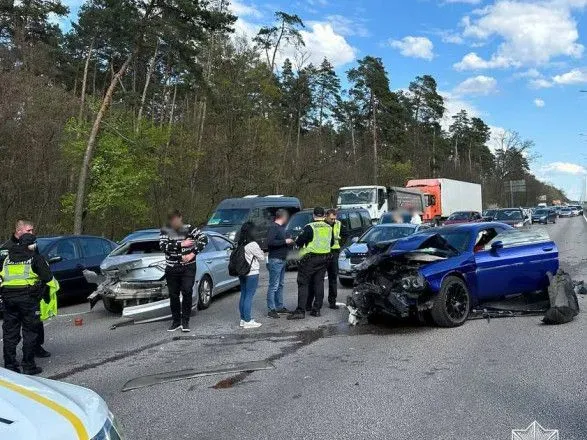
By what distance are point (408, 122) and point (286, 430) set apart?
246 ft

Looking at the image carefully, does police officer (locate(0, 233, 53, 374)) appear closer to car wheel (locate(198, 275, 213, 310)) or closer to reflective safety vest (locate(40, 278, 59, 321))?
reflective safety vest (locate(40, 278, 59, 321))

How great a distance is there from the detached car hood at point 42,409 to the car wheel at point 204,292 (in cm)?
785

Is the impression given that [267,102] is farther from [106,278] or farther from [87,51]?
[106,278]

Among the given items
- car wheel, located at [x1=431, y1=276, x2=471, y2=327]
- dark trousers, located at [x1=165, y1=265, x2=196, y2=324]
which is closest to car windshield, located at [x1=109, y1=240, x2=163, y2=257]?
dark trousers, located at [x1=165, y1=265, x2=196, y2=324]

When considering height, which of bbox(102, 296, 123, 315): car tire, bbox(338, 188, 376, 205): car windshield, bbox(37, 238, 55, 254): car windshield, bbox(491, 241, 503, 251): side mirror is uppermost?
bbox(338, 188, 376, 205): car windshield

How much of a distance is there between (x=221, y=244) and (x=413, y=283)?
17.1ft

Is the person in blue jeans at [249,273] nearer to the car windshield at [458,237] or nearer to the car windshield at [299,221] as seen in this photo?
the car windshield at [458,237]

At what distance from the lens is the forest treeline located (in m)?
23.6

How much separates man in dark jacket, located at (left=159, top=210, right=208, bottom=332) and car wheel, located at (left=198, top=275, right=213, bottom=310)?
1.73 m

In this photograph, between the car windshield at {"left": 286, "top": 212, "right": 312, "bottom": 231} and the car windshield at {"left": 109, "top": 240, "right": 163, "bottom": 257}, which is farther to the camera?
the car windshield at {"left": 286, "top": 212, "right": 312, "bottom": 231}

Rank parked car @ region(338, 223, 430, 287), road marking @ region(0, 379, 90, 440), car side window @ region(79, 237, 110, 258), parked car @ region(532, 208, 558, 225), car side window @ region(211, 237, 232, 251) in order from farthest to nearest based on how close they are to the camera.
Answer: parked car @ region(532, 208, 558, 225)
parked car @ region(338, 223, 430, 287)
car side window @ region(79, 237, 110, 258)
car side window @ region(211, 237, 232, 251)
road marking @ region(0, 379, 90, 440)

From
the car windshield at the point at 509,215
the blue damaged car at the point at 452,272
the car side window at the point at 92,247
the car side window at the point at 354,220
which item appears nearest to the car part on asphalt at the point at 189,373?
the blue damaged car at the point at 452,272

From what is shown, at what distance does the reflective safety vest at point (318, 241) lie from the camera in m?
A: 9.82

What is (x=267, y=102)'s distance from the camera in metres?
41.2
